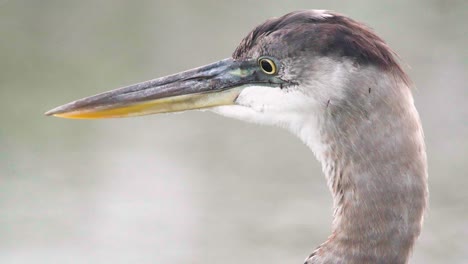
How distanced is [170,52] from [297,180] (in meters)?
1.87

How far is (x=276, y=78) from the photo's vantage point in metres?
3.01

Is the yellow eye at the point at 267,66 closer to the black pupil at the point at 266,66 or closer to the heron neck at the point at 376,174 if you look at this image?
the black pupil at the point at 266,66

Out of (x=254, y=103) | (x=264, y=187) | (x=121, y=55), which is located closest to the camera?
(x=254, y=103)

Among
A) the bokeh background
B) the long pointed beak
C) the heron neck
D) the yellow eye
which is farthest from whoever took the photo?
the bokeh background

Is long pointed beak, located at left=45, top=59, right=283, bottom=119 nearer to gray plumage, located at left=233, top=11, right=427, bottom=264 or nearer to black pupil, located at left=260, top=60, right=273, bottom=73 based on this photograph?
black pupil, located at left=260, top=60, right=273, bottom=73

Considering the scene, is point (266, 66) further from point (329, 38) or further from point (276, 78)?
→ point (329, 38)

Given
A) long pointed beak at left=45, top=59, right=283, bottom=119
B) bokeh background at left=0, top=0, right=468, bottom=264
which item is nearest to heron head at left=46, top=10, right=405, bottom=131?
long pointed beak at left=45, top=59, right=283, bottom=119

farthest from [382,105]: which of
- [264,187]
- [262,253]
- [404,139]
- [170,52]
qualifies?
[170,52]

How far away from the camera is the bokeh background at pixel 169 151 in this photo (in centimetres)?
583

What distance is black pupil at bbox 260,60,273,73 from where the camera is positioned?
3016mm

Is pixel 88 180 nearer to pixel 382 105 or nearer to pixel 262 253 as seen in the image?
pixel 262 253

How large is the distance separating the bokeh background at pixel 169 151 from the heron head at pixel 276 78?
2.58m

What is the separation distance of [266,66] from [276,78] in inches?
2.0

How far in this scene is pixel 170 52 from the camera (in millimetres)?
7641
